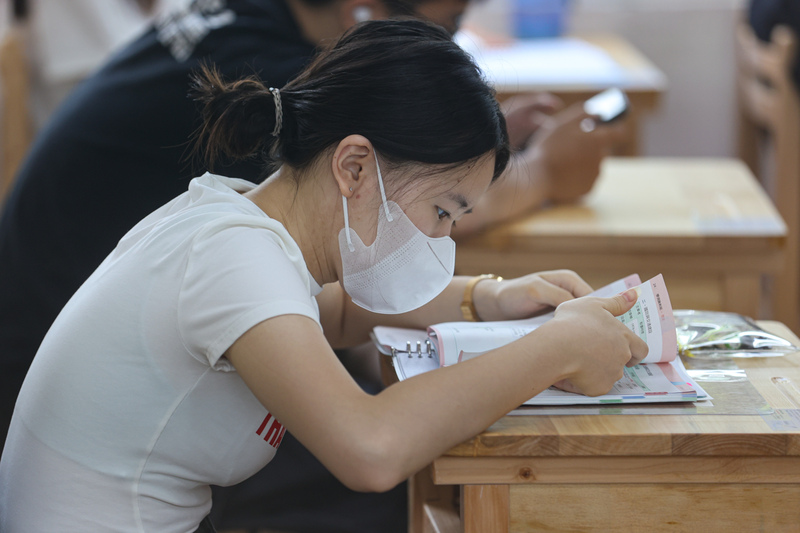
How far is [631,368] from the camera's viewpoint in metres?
0.86

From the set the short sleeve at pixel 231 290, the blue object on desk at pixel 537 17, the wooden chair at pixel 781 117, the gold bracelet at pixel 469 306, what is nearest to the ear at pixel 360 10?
the gold bracelet at pixel 469 306

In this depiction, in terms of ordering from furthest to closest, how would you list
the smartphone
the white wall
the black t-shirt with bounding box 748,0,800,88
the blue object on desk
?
the white wall < the blue object on desk < the black t-shirt with bounding box 748,0,800,88 < the smartphone

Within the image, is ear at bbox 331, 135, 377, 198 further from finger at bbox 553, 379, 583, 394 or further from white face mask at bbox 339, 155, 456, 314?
finger at bbox 553, 379, 583, 394

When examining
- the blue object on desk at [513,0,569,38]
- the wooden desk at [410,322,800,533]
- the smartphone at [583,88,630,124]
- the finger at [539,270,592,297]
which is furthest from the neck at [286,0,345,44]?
the blue object on desk at [513,0,569,38]

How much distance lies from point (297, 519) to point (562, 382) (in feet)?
2.05

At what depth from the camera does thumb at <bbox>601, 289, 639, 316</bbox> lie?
0.83 m

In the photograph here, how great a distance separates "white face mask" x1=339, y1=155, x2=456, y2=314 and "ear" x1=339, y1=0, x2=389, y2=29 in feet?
2.19

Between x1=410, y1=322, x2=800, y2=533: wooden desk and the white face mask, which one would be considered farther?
the white face mask

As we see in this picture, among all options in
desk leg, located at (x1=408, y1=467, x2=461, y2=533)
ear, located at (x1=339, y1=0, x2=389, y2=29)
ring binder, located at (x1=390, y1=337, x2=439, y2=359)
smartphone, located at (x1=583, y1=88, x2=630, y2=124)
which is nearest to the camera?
ring binder, located at (x1=390, y1=337, x2=439, y2=359)

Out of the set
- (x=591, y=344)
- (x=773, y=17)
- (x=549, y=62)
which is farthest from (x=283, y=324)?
(x=773, y=17)

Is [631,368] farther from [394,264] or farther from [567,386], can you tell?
[394,264]

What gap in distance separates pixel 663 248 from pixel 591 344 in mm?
768

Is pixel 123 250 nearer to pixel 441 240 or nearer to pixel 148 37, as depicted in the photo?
pixel 441 240

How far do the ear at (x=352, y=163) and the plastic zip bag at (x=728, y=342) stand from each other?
16.9 inches
